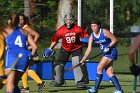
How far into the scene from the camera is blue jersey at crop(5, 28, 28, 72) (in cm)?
1048

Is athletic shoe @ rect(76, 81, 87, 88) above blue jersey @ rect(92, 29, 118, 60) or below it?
below

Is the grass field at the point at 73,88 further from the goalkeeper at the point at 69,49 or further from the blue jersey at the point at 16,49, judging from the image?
the blue jersey at the point at 16,49

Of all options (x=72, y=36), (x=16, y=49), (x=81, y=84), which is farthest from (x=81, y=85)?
(x=16, y=49)

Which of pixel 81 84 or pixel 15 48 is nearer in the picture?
pixel 15 48

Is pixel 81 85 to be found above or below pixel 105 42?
below

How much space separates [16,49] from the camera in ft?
34.8

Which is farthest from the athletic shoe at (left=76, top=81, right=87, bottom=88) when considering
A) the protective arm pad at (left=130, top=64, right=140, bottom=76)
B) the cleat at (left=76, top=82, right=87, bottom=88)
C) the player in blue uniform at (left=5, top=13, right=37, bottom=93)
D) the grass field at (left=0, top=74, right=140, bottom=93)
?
the protective arm pad at (left=130, top=64, right=140, bottom=76)

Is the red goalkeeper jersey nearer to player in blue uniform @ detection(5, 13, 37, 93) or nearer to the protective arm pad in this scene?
player in blue uniform @ detection(5, 13, 37, 93)

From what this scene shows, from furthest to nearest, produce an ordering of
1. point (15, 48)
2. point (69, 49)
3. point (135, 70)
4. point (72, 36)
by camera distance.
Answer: point (69, 49), point (72, 36), point (15, 48), point (135, 70)

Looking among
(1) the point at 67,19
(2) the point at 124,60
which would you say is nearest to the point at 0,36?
(1) the point at 67,19

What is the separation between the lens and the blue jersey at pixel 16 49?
34.4ft

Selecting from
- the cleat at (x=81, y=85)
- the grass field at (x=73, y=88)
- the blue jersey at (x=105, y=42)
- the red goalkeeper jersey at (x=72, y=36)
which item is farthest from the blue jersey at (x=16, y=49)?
the cleat at (x=81, y=85)

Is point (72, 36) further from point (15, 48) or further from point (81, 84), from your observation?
point (15, 48)

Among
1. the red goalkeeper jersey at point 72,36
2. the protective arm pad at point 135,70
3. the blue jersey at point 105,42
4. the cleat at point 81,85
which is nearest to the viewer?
the protective arm pad at point 135,70
